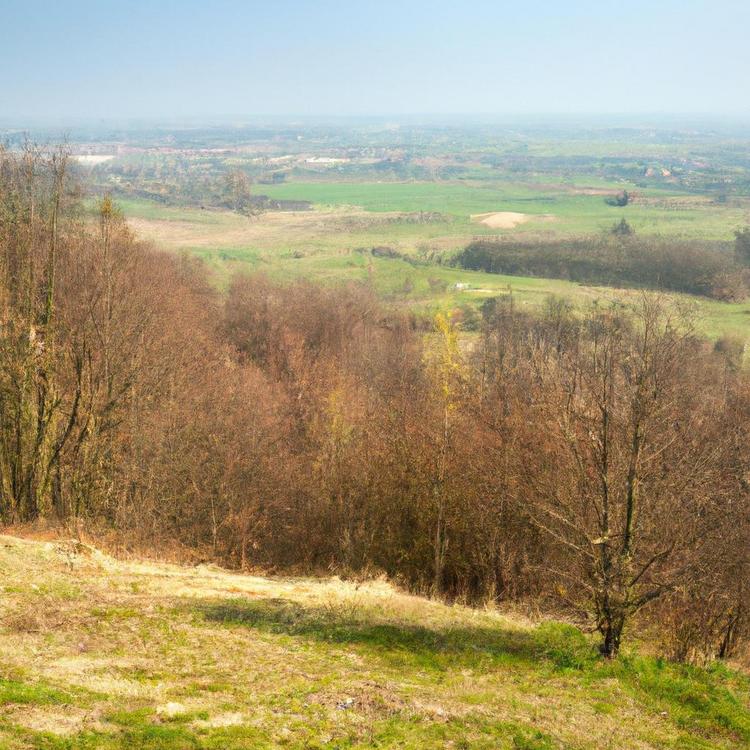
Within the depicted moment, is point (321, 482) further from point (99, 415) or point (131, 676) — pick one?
point (131, 676)

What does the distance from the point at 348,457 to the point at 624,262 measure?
2060 inches

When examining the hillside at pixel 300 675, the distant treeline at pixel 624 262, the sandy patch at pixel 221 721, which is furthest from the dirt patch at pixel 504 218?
the sandy patch at pixel 221 721

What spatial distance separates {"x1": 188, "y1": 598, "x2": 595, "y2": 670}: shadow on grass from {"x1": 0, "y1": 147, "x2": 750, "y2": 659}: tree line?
144 centimetres

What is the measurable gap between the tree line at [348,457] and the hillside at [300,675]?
2.14 m

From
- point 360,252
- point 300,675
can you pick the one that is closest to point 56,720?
point 300,675

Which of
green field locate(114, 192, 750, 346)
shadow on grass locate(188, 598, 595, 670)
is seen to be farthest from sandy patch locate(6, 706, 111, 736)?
green field locate(114, 192, 750, 346)

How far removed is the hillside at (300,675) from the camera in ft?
31.8

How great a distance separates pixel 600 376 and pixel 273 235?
3005 inches

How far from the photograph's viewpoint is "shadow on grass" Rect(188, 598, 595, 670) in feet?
44.5

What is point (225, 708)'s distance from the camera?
10.2 metres

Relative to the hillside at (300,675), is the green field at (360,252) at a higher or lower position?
higher

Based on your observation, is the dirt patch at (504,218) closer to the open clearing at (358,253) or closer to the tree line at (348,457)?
the open clearing at (358,253)

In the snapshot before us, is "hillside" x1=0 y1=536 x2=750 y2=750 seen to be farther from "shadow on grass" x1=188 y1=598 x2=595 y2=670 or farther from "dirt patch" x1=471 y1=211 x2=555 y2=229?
"dirt patch" x1=471 y1=211 x2=555 y2=229

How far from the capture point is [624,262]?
69125mm
